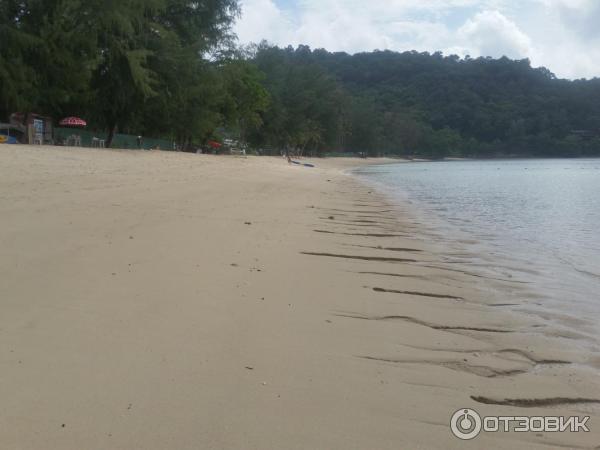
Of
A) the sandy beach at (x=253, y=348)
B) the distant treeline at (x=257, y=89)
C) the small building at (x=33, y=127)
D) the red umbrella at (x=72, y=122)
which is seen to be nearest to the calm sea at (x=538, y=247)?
the sandy beach at (x=253, y=348)

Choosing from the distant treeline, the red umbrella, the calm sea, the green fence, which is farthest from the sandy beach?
the red umbrella

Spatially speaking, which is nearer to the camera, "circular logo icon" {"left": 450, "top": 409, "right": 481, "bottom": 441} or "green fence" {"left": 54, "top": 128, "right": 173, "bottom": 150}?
"circular logo icon" {"left": 450, "top": 409, "right": 481, "bottom": 441}

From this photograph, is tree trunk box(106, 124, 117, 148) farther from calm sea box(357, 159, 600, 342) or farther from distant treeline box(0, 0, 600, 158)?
calm sea box(357, 159, 600, 342)

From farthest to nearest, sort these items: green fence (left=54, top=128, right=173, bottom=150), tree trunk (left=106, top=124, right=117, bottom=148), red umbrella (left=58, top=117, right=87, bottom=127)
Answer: tree trunk (left=106, top=124, right=117, bottom=148) < red umbrella (left=58, top=117, right=87, bottom=127) < green fence (left=54, top=128, right=173, bottom=150)

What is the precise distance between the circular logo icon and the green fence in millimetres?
27800

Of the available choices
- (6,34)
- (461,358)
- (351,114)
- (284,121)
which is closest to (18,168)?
(461,358)

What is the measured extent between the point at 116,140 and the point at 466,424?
31.9 m

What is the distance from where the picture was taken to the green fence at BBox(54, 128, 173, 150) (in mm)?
27531

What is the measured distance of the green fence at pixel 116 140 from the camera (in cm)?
2753

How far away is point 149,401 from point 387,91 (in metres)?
138

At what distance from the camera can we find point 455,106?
128000 millimetres

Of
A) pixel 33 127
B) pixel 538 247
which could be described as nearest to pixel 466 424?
pixel 538 247

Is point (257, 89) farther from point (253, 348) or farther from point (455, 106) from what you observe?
point (455, 106)

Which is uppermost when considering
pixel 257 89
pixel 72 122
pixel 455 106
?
pixel 455 106
